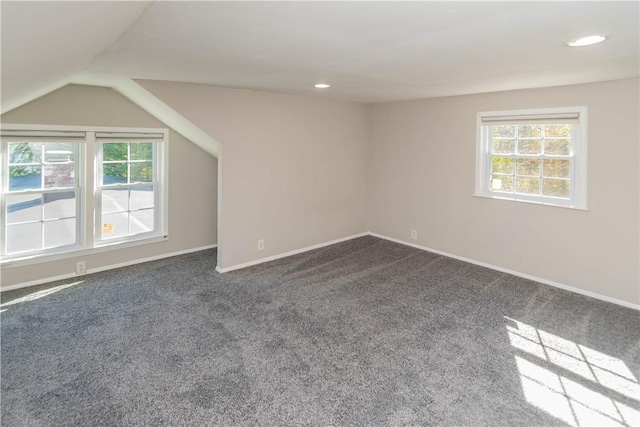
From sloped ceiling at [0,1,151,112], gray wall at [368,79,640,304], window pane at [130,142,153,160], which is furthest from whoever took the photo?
window pane at [130,142,153,160]

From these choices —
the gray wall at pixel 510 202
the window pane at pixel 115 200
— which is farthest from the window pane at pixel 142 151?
the gray wall at pixel 510 202

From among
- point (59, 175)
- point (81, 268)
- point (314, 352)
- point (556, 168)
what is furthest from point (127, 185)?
point (556, 168)

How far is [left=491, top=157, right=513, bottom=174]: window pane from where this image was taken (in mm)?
4145

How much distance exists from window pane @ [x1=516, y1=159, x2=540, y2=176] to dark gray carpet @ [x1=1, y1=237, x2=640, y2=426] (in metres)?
1.22

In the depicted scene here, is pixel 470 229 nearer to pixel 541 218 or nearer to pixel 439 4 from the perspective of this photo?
pixel 541 218

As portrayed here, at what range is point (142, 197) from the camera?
14.5 feet

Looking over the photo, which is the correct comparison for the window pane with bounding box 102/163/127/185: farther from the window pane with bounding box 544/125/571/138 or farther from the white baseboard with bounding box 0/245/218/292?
the window pane with bounding box 544/125/571/138

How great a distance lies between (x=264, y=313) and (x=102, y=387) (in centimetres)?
130

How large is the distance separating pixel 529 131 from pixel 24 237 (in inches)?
218

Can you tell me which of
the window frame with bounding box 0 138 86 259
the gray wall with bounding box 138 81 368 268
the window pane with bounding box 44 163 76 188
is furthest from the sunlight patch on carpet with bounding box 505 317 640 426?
the window pane with bounding box 44 163 76 188

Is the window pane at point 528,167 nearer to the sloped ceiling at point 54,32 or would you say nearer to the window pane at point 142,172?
the sloped ceiling at point 54,32

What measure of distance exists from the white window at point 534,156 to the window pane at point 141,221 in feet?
13.6

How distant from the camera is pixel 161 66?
8.96 ft

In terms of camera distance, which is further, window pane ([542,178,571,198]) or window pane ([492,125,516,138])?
window pane ([492,125,516,138])
